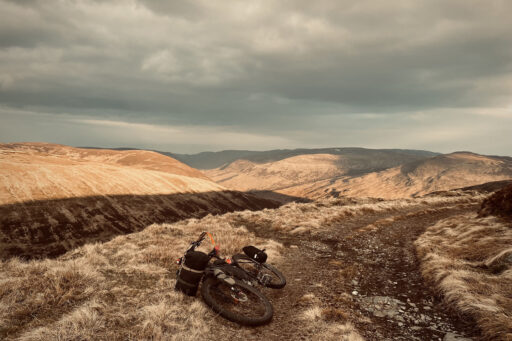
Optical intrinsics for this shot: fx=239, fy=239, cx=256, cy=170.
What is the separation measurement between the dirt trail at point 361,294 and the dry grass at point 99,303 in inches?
57.8

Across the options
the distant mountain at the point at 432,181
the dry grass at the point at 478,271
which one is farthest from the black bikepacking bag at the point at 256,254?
the distant mountain at the point at 432,181

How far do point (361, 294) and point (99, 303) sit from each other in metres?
8.73

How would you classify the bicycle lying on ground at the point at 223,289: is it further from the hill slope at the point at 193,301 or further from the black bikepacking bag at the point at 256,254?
the black bikepacking bag at the point at 256,254

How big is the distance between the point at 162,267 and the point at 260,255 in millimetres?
4353

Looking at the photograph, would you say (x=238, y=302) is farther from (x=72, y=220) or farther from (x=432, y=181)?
(x=432, y=181)

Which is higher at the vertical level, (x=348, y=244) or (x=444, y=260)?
(x=444, y=260)

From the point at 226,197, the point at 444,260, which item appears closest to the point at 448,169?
the point at 226,197

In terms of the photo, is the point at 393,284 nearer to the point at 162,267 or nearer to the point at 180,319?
the point at 180,319

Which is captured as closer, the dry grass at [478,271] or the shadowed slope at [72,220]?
the dry grass at [478,271]

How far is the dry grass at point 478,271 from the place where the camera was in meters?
6.22

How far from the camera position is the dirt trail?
6.52 m

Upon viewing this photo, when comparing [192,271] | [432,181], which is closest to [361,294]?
[192,271]

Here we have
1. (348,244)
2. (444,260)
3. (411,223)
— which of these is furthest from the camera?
(411,223)

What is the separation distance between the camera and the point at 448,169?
635 feet
